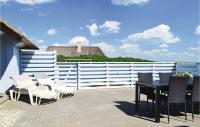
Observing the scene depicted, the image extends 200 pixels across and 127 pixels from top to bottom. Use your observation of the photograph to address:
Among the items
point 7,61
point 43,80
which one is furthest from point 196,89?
point 7,61

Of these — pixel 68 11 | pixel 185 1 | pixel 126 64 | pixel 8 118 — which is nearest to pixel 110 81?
pixel 126 64

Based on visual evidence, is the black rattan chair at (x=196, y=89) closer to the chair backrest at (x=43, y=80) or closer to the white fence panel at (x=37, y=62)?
the chair backrest at (x=43, y=80)

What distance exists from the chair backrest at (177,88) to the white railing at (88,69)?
312 inches

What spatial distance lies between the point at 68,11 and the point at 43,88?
1058 centimetres

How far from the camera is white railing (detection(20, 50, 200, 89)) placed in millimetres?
14839

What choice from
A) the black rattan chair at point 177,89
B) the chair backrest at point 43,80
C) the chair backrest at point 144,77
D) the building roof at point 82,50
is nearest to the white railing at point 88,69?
the chair backrest at point 43,80

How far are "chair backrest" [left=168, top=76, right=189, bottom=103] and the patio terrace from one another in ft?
1.75

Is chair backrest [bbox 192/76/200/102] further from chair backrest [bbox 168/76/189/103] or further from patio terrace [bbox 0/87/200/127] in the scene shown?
patio terrace [bbox 0/87/200/127]

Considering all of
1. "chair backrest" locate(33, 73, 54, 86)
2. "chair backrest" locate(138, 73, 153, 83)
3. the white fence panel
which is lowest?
"chair backrest" locate(33, 73, 54, 86)

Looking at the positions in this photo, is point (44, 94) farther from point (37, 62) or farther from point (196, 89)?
point (196, 89)

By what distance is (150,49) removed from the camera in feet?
84.0

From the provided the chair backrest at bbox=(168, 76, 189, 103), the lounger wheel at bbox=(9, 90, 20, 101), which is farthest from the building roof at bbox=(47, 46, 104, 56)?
the chair backrest at bbox=(168, 76, 189, 103)

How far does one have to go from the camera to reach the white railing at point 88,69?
14839 millimetres

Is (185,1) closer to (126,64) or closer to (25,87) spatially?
(126,64)
